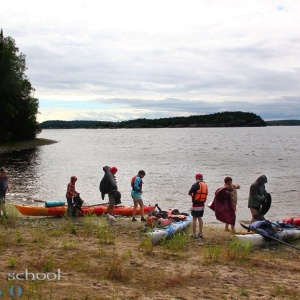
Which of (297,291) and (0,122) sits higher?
(0,122)

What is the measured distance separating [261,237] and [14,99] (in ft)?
165

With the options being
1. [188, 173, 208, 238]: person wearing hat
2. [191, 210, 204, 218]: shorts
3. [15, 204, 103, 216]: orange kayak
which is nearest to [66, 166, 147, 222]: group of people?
[15, 204, 103, 216]: orange kayak

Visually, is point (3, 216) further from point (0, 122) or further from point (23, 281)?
point (0, 122)

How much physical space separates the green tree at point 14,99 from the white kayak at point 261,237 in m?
42.7

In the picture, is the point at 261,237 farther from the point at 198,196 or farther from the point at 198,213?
the point at 198,196

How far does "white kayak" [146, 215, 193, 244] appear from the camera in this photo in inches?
383

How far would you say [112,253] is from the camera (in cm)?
846

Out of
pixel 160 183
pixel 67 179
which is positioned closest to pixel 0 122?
pixel 67 179

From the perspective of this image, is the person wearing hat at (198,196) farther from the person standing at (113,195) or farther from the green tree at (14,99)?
the green tree at (14,99)

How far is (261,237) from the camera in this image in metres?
10.2

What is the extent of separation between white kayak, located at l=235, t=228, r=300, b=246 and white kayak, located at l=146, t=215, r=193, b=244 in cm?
168

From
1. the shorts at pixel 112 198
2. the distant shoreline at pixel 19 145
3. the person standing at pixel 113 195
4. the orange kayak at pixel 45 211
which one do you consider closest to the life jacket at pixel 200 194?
the person standing at pixel 113 195

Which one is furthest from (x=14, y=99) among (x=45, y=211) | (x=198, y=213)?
(x=198, y=213)

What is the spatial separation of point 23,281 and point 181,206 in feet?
39.9
